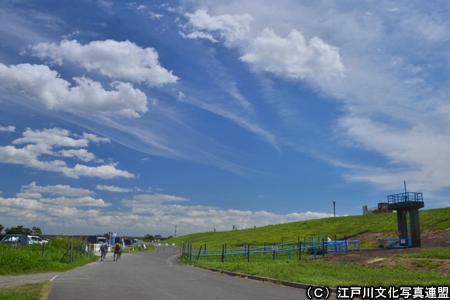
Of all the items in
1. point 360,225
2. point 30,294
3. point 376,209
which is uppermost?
point 376,209

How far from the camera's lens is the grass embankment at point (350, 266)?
16062 millimetres

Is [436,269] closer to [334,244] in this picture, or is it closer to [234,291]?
[234,291]

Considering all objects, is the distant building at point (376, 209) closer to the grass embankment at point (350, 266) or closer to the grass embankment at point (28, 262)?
the grass embankment at point (350, 266)

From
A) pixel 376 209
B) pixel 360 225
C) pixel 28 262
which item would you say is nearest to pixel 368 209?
pixel 376 209

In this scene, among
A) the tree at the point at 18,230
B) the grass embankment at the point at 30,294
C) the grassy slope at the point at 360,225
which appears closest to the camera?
the grass embankment at the point at 30,294

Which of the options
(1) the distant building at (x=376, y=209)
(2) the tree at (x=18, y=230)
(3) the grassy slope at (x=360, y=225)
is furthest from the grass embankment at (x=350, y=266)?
(2) the tree at (x=18, y=230)

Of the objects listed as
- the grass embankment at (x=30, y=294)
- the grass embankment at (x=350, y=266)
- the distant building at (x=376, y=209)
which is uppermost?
the distant building at (x=376, y=209)

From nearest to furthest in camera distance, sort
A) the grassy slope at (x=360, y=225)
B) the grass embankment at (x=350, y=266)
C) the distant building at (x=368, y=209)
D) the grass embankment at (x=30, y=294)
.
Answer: the grass embankment at (x=30, y=294)
the grass embankment at (x=350, y=266)
the grassy slope at (x=360, y=225)
the distant building at (x=368, y=209)

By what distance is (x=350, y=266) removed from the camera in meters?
23.5

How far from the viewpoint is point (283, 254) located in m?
36.5

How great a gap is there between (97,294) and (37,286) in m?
3.07

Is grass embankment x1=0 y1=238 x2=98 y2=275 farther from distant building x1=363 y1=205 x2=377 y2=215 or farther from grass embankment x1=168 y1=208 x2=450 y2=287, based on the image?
distant building x1=363 y1=205 x2=377 y2=215

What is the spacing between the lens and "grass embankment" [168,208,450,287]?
16062mm

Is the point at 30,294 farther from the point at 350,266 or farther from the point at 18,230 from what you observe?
the point at 18,230
